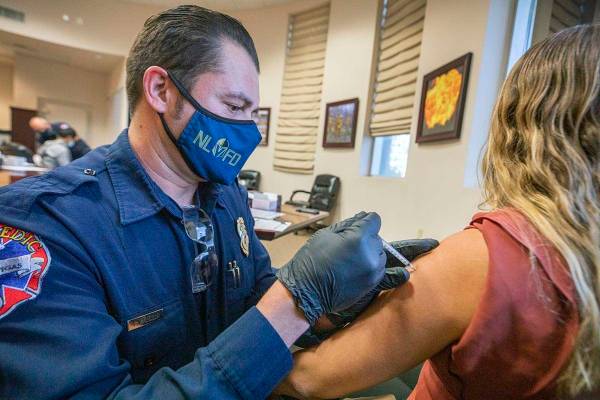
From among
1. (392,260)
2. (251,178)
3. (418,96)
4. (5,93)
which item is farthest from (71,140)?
(5,93)

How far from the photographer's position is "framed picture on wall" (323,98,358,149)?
15.3ft

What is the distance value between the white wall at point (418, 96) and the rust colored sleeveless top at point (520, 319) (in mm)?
2225

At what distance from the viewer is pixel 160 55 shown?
0.87 m

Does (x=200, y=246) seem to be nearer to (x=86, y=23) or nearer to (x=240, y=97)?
(x=240, y=97)

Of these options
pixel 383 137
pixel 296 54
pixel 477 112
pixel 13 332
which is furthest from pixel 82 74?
pixel 13 332

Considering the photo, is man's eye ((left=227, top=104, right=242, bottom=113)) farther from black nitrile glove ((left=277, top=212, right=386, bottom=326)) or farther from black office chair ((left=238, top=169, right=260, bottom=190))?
black office chair ((left=238, top=169, right=260, bottom=190))

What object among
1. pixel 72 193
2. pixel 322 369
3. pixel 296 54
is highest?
pixel 296 54

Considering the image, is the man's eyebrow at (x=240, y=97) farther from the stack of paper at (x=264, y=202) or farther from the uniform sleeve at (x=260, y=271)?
the stack of paper at (x=264, y=202)

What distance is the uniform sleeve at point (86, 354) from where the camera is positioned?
0.52 meters

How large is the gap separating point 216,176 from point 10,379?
0.59 meters

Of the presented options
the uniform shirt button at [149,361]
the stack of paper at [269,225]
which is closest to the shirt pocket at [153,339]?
the uniform shirt button at [149,361]

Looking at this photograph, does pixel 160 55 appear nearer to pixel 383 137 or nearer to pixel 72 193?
pixel 72 193

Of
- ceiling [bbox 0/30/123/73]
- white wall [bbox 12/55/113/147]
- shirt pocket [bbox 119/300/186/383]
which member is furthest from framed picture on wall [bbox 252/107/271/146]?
shirt pocket [bbox 119/300/186/383]

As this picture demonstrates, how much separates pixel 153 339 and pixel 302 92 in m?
5.30
